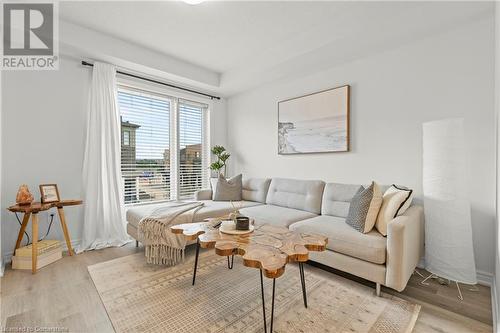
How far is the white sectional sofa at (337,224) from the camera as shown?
1797 mm

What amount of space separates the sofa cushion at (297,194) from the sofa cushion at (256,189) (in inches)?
4.1

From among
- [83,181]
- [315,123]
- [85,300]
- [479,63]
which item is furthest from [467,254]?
[83,181]

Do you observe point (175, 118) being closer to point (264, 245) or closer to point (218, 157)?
point (218, 157)

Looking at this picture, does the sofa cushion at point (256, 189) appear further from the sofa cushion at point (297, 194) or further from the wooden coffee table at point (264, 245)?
the wooden coffee table at point (264, 245)

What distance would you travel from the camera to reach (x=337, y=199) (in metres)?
2.77

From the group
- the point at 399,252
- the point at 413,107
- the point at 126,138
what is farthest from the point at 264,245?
the point at 126,138

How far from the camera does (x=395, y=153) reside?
8.77ft

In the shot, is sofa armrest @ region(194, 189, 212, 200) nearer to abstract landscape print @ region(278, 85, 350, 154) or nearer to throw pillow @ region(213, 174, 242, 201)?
throw pillow @ region(213, 174, 242, 201)

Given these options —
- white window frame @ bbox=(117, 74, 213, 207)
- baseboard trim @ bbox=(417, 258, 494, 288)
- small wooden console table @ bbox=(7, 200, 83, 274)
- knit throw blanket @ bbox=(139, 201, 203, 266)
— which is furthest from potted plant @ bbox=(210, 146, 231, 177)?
baseboard trim @ bbox=(417, 258, 494, 288)

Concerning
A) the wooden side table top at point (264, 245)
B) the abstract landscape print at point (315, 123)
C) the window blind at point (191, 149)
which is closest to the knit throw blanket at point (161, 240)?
the wooden side table top at point (264, 245)

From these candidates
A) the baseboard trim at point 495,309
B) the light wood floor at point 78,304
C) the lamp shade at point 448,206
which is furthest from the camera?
the lamp shade at point 448,206

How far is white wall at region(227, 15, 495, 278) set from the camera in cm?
216

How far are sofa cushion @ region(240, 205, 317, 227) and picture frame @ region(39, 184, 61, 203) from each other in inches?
87.7

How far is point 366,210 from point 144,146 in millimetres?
3269
